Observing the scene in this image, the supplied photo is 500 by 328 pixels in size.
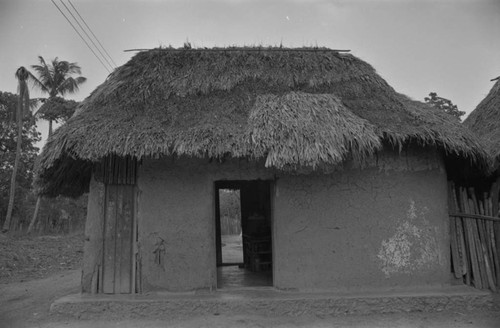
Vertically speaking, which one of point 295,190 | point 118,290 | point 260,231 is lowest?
point 118,290

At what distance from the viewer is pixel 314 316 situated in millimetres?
5441

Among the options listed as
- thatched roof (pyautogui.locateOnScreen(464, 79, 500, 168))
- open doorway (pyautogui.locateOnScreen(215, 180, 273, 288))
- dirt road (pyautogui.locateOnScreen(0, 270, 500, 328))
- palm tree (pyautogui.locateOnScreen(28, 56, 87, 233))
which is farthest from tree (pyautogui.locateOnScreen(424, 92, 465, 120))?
palm tree (pyautogui.locateOnScreen(28, 56, 87, 233))

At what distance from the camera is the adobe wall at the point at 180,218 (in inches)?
228

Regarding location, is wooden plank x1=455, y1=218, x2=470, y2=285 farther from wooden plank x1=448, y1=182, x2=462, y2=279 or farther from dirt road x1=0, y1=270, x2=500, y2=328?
dirt road x1=0, y1=270, x2=500, y2=328

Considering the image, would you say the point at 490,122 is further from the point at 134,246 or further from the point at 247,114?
the point at 134,246

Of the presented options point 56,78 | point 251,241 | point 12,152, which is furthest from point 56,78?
point 251,241

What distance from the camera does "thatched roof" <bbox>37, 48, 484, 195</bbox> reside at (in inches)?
215

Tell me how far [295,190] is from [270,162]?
0.87m

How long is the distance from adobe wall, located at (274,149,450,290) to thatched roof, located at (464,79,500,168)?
99cm

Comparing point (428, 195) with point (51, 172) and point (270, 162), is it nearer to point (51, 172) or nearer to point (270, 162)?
point (270, 162)

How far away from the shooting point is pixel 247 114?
6043 millimetres

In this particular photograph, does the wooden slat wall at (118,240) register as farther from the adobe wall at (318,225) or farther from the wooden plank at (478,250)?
the wooden plank at (478,250)

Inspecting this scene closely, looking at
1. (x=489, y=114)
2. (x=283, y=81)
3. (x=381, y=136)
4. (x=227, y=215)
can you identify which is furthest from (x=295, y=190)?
(x=227, y=215)

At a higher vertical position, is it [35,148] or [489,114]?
[35,148]
